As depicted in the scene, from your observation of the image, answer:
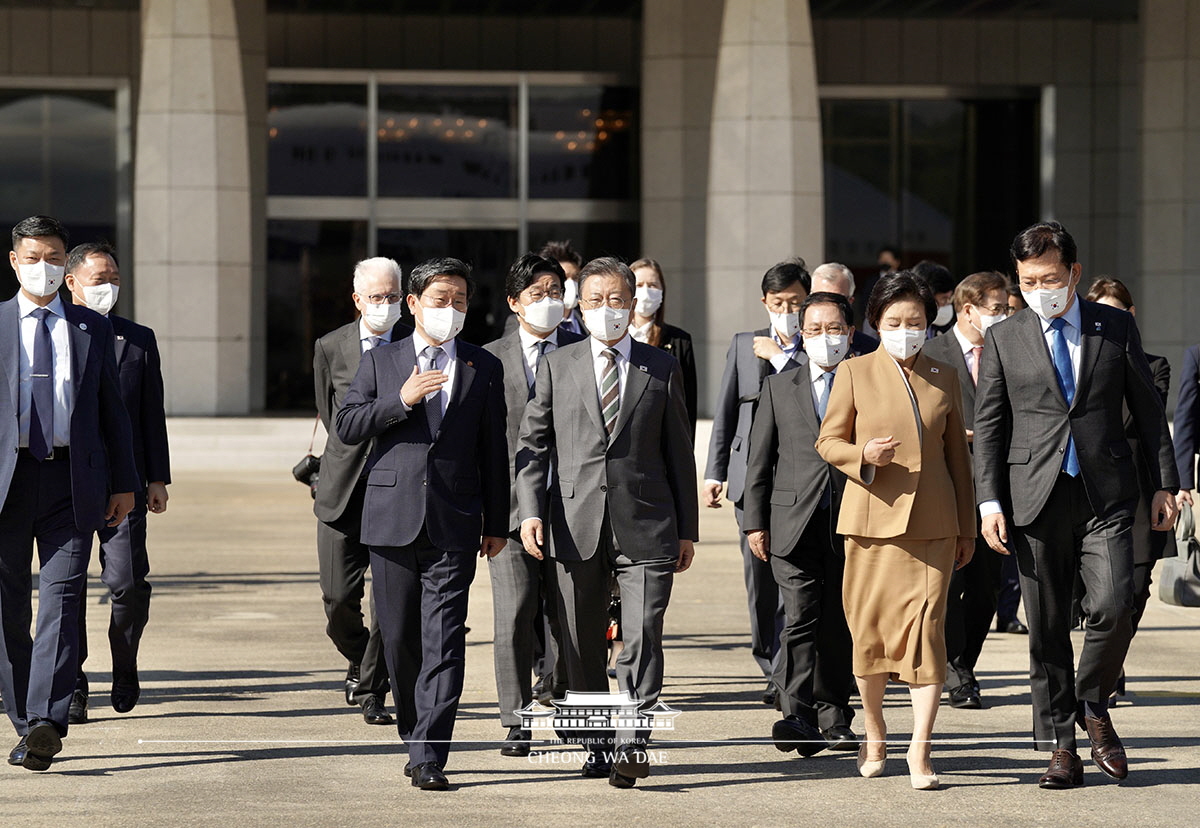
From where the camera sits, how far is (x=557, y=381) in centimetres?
714

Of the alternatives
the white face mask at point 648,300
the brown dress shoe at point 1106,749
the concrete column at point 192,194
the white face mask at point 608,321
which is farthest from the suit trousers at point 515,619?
the concrete column at point 192,194

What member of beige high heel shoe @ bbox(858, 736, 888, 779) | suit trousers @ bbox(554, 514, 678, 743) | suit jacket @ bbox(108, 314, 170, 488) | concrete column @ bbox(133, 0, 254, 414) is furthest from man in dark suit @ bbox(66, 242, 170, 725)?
concrete column @ bbox(133, 0, 254, 414)

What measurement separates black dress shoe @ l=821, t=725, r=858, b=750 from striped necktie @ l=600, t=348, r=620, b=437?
1.67 m

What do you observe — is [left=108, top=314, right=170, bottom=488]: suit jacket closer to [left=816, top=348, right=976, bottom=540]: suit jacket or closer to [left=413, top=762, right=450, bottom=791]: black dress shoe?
[left=413, top=762, right=450, bottom=791]: black dress shoe

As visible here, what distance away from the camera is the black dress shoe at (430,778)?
6691 millimetres

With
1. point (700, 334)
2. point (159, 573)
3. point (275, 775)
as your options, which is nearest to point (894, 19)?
point (700, 334)

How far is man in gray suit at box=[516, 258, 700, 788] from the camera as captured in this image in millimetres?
6969

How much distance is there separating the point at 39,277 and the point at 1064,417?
13.5 ft

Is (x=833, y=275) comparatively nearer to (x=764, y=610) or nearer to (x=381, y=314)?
(x=764, y=610)

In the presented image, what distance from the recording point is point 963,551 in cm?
704

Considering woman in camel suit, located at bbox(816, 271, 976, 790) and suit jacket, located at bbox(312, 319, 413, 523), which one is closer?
woman in camel suit, located at bbox(816, 271, 976, 790)

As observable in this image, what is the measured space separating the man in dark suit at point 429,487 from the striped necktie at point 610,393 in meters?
0.41

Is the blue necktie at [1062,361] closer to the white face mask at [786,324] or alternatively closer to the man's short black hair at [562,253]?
the white face mask at [786,324]

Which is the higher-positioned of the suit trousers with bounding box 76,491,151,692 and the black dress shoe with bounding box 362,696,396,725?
the suit trousers with bounding box 76,491,151,692
